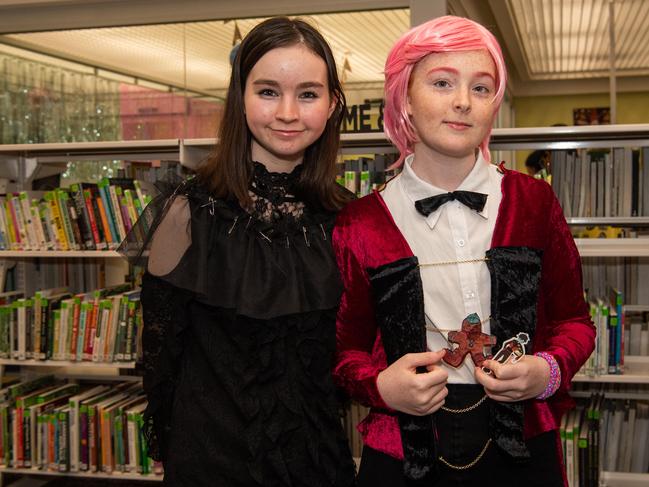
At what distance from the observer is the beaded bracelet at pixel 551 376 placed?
1178 millimetres

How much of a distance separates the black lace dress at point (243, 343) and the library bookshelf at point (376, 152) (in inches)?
58.6

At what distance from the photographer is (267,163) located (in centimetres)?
150

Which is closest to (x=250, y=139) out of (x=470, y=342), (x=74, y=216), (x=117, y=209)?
(x=470, y=342)

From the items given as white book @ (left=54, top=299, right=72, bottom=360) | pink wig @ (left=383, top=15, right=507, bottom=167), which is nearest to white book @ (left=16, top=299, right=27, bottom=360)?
white book @ (left=54, top=299, right=72, bottom=360)

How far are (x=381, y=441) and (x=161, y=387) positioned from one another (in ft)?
1.69

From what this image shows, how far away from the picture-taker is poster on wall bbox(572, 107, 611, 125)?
8931 millimetres

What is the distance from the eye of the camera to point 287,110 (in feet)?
4.51

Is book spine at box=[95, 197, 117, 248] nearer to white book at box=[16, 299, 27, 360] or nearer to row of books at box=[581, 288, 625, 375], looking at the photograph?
white book at box=[16, 299, 27, 360]

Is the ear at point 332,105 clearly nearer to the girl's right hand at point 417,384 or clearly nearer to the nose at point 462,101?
the nose at point 462,101

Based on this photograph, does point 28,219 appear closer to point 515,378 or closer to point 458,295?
point 458,295

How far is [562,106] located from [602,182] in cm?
671

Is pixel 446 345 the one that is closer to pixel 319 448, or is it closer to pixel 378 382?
pixel 378 382

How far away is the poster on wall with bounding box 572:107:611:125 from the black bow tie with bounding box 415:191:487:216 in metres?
8.42

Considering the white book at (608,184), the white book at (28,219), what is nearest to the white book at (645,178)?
the white book at (608,184)
